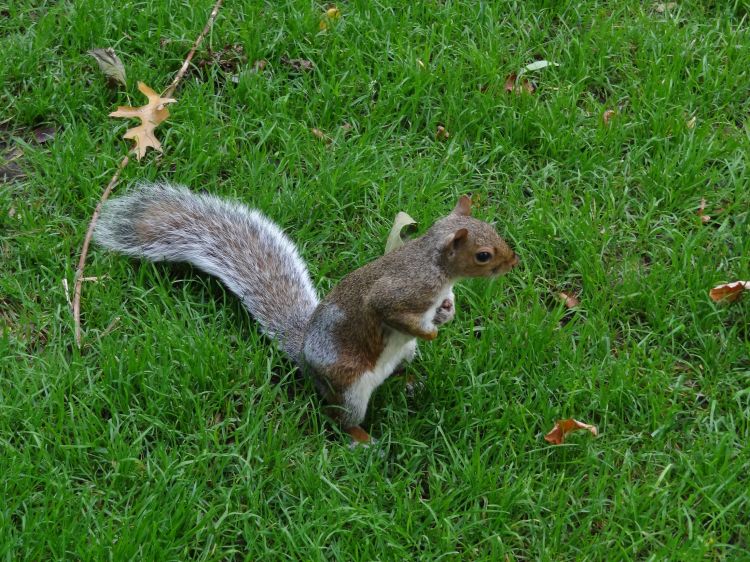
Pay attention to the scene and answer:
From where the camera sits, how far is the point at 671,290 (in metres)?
2.63

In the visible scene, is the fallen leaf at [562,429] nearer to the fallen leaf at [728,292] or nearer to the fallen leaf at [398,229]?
the fallen leaf at [728,292]

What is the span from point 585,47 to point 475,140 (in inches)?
21.4

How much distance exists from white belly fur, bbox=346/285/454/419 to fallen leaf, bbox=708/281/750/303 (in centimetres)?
74

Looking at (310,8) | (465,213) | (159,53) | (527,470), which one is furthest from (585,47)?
(527,470)

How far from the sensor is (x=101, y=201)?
282 cm

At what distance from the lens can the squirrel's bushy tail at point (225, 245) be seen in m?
2.54

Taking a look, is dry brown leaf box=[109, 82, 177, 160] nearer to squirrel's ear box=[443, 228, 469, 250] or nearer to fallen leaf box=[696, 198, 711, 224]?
squirrel's ear box=[443, 228, 469, 250]

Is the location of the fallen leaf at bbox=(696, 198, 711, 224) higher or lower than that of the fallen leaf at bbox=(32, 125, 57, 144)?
lower

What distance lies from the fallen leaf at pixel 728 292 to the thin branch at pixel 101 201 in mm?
1626

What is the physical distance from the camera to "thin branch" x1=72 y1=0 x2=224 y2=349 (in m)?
2.56

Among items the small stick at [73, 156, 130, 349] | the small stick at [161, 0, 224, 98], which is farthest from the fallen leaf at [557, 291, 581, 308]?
the small stick at [161, 0, 224, 98]

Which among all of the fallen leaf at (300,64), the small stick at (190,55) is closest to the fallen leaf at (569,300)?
the fallen leaf at (300,64)

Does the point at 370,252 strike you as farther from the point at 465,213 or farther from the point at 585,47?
the point at 585,47

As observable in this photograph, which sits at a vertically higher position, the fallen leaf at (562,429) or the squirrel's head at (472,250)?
the squirrel's head at (472,250)
